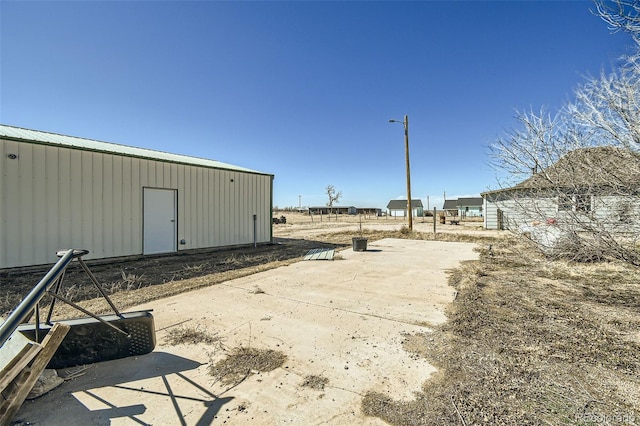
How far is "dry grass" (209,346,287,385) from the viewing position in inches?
88.4

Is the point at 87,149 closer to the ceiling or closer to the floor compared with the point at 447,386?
closer to the ceiling

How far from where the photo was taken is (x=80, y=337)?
93.8 inches

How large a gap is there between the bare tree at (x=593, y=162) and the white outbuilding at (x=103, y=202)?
823 centimetres

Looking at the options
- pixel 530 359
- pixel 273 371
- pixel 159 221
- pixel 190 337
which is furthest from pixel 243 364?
pixel 159 221

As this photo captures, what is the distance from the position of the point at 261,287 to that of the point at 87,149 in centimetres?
569

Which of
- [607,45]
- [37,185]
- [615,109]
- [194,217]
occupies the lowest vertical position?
[194,217]

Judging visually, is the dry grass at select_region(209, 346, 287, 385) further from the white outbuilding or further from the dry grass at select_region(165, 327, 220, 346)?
the white outbuilding

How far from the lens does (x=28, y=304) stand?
4.98 feet

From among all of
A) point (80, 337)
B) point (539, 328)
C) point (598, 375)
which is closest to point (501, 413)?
point (598, 375)

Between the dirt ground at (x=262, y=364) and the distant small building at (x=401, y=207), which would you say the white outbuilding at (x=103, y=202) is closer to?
the dirt ground at (x=262, y=364)

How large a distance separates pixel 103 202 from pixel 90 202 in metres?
0.26

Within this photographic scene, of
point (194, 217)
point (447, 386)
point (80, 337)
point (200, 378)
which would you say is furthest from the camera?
point (194, 217)

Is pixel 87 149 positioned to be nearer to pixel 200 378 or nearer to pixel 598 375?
pixel 200 378

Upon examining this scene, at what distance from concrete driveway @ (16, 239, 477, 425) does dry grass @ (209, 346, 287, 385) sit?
0.24 ft
